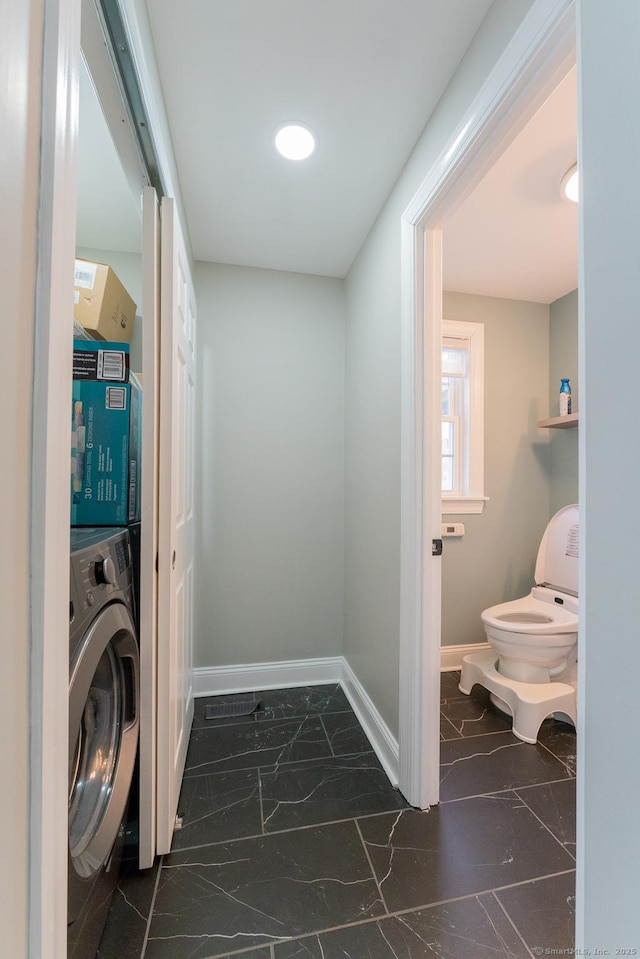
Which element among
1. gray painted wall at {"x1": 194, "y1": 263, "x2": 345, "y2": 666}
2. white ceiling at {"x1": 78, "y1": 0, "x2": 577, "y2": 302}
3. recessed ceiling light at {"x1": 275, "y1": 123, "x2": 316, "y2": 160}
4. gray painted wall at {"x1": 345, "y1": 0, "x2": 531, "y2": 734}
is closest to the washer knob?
gray painted wall at {"x1": 345, "y1": 0, "x2": 531, "y2": 734}

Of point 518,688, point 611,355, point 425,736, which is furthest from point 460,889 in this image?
point 611,355

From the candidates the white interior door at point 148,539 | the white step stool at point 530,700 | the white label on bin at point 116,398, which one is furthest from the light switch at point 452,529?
the white label on bin at point 116,398

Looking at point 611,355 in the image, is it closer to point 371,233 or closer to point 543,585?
point 371,233

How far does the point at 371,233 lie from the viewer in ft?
6.23

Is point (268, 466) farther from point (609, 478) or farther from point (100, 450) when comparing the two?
point (609, 478)

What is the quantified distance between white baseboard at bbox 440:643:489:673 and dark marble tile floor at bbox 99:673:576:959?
0.70 meters

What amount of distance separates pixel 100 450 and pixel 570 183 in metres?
2.14

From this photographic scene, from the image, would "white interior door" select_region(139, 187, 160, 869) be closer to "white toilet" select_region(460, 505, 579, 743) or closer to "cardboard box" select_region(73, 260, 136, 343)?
"cardboard box" select_region(73, 260, 136, 343)

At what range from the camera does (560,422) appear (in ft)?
7.81

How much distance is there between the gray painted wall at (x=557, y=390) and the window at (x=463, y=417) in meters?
0.53

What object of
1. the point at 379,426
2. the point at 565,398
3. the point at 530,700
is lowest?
the point at 530,700

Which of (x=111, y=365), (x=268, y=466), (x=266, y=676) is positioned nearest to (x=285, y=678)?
(x=266, y=676)

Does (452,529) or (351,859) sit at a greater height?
(452,529)

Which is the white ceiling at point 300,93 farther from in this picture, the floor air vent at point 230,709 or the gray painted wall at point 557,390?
the floor air vent at point 230,709
